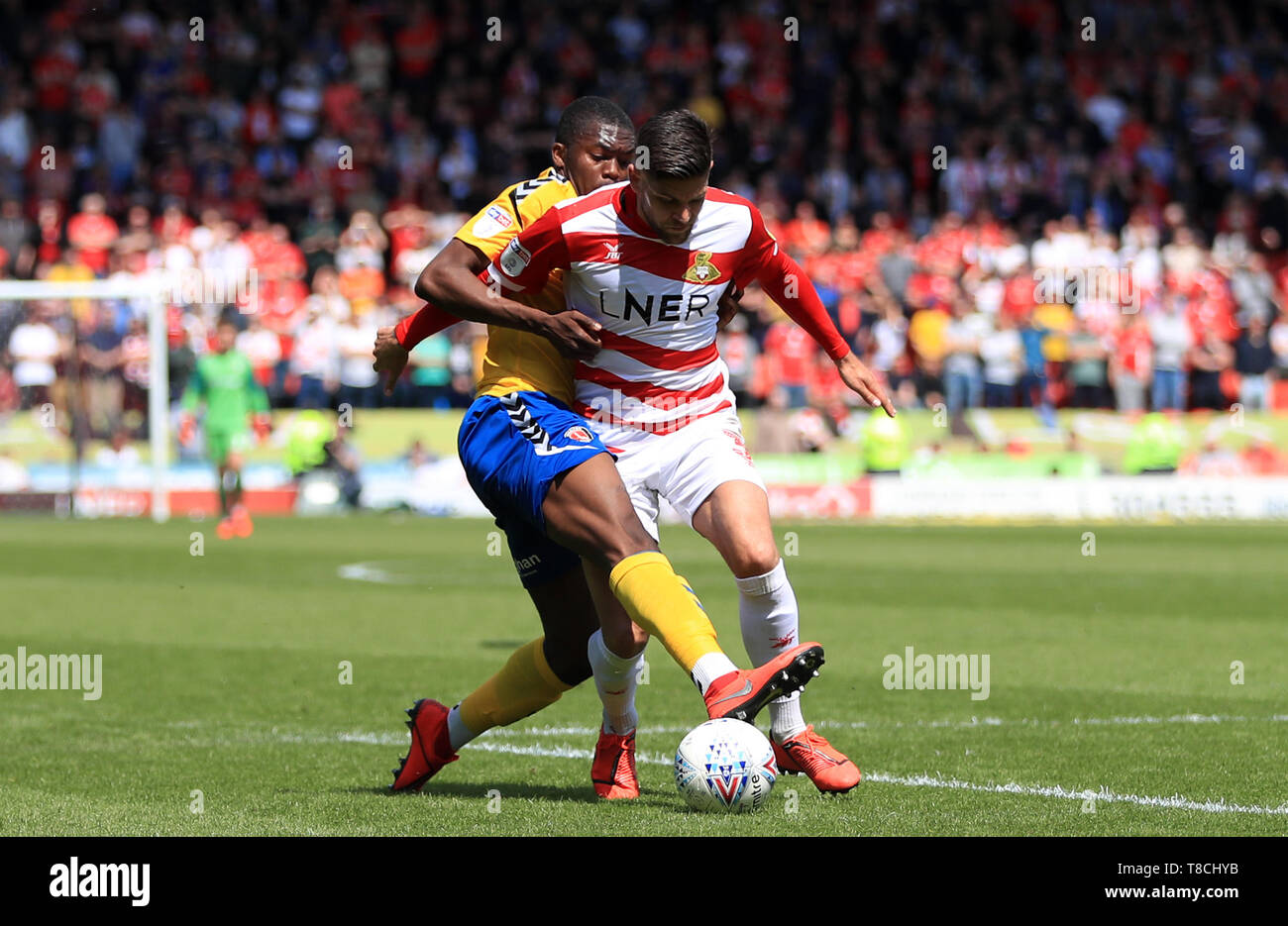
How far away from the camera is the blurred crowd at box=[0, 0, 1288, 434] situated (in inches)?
905

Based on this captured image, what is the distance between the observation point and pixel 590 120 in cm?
629

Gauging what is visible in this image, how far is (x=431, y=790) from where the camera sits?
6105 millimetres

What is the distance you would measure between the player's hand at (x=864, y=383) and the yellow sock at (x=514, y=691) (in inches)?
52.9

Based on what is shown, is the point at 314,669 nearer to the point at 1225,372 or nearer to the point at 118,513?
the point at 118,513

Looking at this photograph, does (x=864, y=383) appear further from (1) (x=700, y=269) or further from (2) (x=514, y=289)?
(2) (x=514, y=289)

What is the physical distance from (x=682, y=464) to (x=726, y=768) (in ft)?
3.60

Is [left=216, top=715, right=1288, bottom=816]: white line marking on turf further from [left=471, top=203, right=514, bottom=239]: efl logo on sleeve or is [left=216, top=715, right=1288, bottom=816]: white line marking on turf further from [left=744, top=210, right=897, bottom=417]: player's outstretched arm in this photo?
[left=471, top=203, right=514, bottom=239]: efl logo on sleeve

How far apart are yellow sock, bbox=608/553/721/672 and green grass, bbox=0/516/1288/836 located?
496mm

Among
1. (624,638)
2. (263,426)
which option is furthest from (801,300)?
(263,426)

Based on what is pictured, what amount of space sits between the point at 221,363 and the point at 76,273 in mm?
5092

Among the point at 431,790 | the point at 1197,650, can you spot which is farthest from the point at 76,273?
the point at 431,790

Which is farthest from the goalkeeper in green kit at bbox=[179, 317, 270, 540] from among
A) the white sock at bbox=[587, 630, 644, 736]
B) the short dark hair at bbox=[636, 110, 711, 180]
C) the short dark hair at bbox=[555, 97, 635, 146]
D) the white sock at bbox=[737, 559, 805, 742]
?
the short dark hair at bbox=[636, 110, 711, 180]

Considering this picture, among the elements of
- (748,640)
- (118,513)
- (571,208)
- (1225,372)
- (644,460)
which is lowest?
(118,513)
